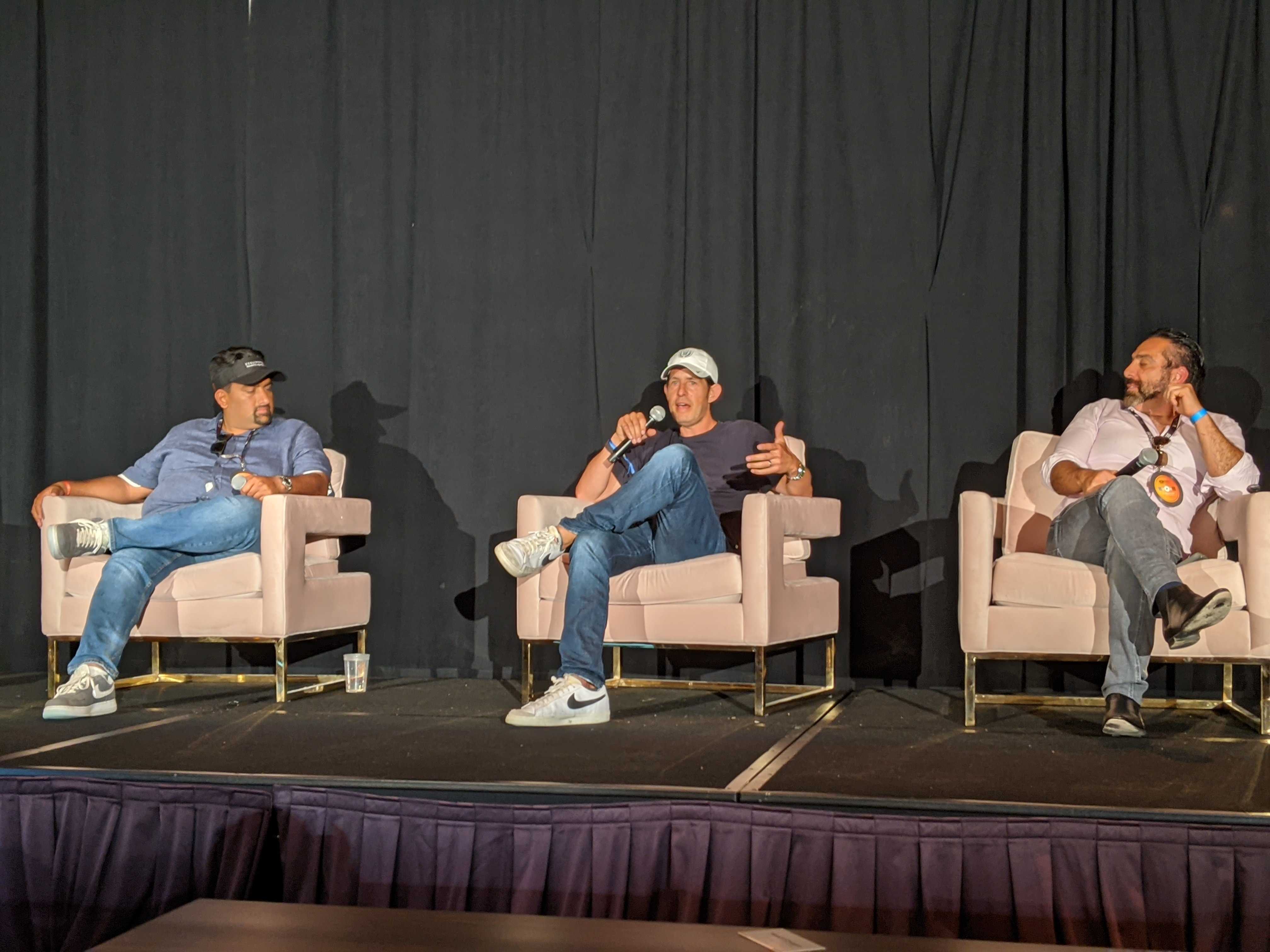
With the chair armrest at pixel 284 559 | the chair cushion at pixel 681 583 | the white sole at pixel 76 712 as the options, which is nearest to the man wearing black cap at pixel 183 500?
the white sole at pixel 76 712

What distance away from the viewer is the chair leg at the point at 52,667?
3859 millimetres

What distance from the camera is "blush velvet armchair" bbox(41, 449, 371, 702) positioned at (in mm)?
3758

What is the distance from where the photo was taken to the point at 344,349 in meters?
4.88

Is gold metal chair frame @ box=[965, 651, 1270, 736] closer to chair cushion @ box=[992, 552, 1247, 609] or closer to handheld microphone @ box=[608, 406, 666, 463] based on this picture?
chair cushion @ box=[992, 552, 1247, 609]

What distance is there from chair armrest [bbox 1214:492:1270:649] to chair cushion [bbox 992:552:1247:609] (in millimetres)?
27

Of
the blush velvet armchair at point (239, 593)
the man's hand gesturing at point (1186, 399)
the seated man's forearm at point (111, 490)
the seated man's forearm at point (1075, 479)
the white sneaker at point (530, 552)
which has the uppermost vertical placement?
the man's hand gesturing at point (1186, 399)

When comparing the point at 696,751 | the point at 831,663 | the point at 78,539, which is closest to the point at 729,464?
the point at 831,663

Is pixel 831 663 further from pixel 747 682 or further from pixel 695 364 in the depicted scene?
pixel 695 364

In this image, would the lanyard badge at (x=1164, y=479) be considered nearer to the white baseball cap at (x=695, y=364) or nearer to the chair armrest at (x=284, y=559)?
the white baseball cap at (x=695, y=364)

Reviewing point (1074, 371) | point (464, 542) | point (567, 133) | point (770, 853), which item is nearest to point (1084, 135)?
point (1074, 371)

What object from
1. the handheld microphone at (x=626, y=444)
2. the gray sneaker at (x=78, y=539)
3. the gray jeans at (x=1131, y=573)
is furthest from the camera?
the handheld microphone at (x=626, y=444)

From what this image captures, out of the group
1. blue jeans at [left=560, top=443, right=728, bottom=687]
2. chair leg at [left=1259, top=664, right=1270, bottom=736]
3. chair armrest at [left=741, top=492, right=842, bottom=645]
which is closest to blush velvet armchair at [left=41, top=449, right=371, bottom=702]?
blue jeans at [left=560, top=443, right=728, bottom=687]

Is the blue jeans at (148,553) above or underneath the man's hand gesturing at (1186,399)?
underneath

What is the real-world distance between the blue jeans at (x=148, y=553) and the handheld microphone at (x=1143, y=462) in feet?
8.42
